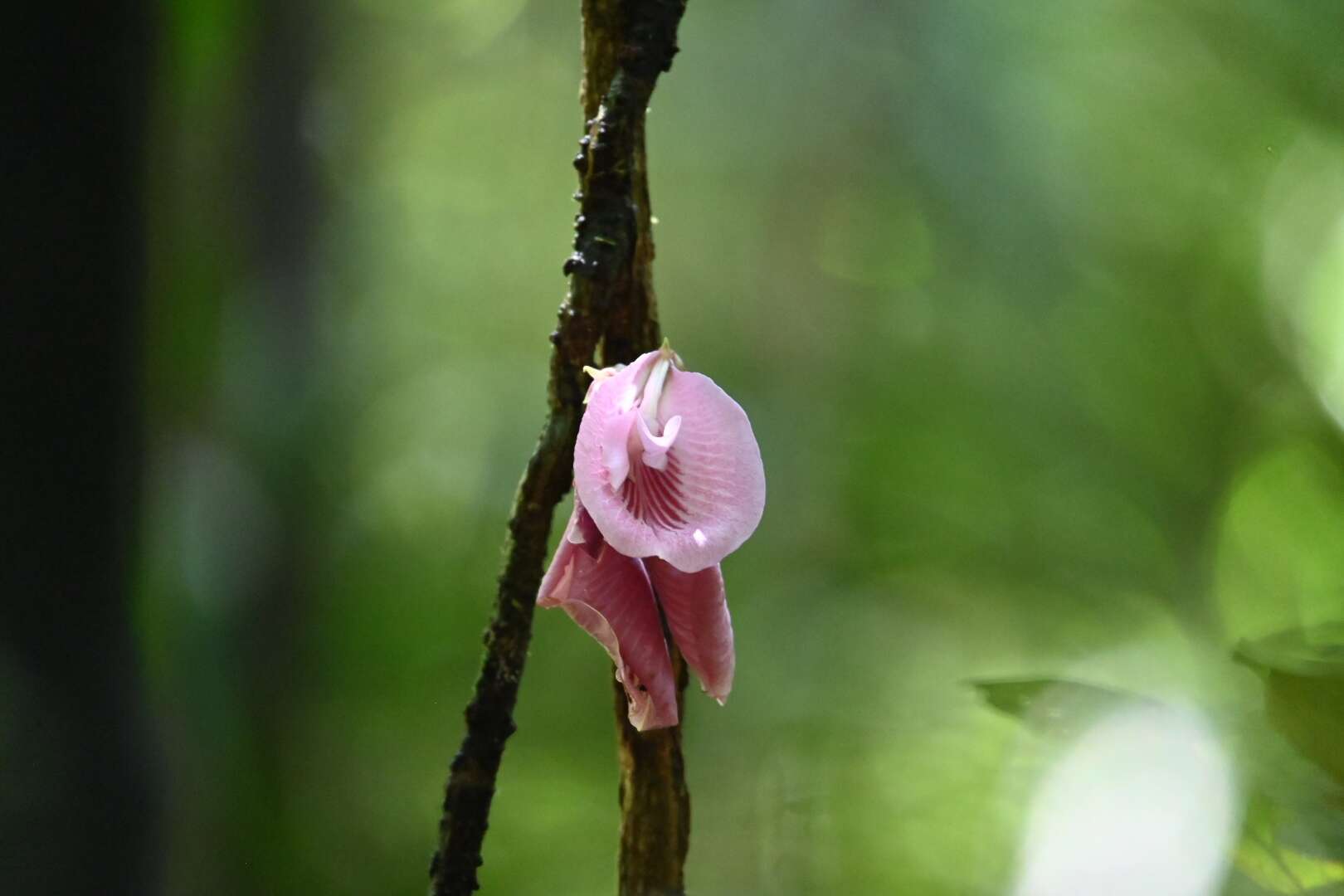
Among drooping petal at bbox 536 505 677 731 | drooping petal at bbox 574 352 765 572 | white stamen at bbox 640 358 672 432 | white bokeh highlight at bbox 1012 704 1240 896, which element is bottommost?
white bokeh highlight at bbox 1012 704 1240 896

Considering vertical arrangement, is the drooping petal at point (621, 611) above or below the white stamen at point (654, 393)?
below

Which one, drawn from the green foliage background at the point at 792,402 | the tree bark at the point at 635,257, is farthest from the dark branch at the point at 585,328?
the green foliage background at the point at 792,402

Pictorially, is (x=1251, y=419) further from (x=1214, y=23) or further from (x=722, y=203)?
(x=722, y=203)

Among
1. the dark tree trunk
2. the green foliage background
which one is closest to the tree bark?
the green foliage background

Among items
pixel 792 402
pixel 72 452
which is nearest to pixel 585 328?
pixel 792 402

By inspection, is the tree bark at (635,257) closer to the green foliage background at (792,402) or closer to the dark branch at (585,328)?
the dark branch at (585,328)

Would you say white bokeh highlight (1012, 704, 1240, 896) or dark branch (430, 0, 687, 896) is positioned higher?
dark branch (430, 0, 687, 896)

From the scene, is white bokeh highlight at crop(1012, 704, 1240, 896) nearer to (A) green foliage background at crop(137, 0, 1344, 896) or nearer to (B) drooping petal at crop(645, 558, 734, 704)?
(A) green foliage background at crop(137, 0, 1344, 896)
